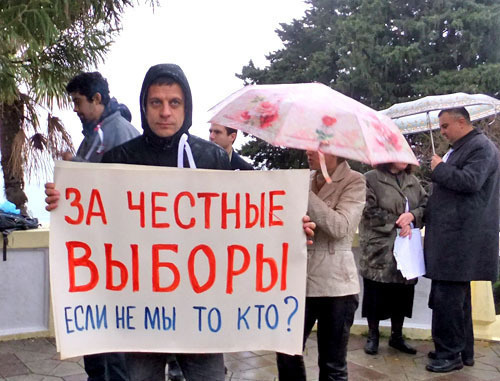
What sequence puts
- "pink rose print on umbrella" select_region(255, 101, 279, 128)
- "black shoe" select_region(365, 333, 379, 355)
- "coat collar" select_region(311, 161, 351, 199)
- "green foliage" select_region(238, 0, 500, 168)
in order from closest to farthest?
"pink rose print on umbrella" select_region(255, 101, 279, 128) < "coat collar" select_region(311, 161, 351, 199) < "black shoe" select_region(365, 333, 379, 355) < "green foliage" select_region(238, 0, 500, 168)

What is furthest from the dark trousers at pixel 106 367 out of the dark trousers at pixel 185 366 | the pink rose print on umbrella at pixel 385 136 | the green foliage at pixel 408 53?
the green foliage at pixel 408 53

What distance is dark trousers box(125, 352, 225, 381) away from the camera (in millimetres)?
2441

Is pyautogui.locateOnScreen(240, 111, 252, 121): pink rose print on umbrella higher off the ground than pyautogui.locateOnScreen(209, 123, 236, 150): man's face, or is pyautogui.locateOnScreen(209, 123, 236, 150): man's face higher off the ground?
pyautogui.locateOnScreen(240, 111, 252, 121): pink rose print on umbrella

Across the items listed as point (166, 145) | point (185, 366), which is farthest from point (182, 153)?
point (185, 366)

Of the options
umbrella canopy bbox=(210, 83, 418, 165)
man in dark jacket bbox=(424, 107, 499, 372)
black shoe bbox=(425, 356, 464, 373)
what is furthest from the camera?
black shoe bbox=(425, 356, 464, 373)

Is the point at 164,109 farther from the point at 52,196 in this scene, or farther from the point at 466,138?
the point at 466,138

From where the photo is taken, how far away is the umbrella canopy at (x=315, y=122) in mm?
2488

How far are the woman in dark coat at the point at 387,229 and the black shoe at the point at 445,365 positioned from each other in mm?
517

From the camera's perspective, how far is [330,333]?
308cm

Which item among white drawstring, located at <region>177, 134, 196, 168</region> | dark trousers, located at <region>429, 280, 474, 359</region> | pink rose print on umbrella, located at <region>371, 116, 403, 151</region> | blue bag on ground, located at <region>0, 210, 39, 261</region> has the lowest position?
dark trousers, located at <region>429, 280, 474, 359</region>

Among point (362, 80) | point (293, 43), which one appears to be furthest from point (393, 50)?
point (293, 43)

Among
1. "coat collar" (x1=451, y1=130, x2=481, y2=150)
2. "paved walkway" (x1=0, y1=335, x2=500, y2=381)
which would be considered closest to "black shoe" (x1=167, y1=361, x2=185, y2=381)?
"paved walkway" (x1=0, y1=335, x2=500, y2=381)

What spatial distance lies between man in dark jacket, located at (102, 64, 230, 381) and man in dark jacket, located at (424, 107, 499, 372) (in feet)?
7.81

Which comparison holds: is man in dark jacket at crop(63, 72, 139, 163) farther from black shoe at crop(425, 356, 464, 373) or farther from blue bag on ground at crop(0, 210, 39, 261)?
black shoe at crop(425, 356, 464, 373)
